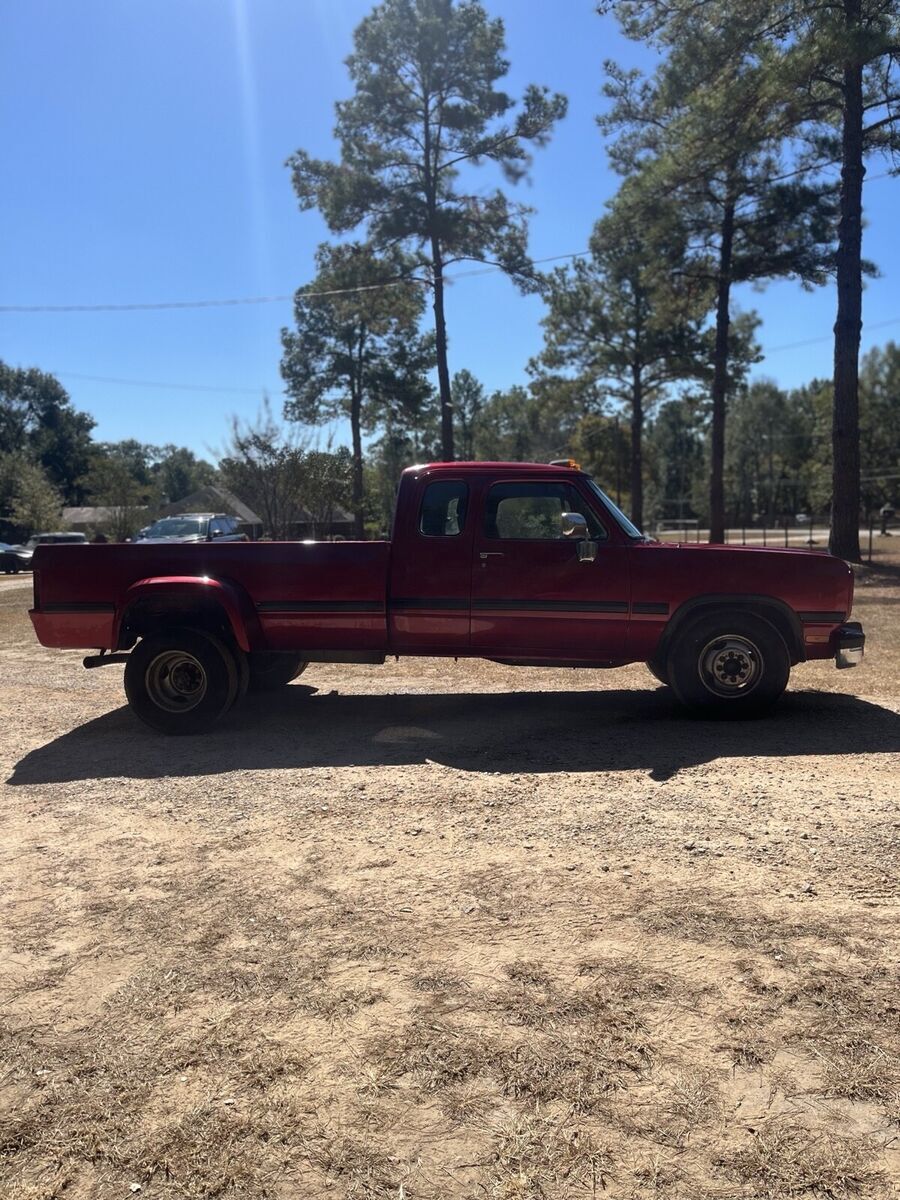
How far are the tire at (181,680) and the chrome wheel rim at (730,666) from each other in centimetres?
357

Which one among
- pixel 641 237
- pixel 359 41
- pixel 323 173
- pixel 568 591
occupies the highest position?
pixel 359 41

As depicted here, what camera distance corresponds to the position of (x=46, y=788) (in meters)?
4.93

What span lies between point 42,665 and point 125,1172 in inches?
339

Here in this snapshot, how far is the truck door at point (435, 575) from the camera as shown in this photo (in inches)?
241

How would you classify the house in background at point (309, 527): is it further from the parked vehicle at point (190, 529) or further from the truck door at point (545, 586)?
the truck door at point (545, 586)

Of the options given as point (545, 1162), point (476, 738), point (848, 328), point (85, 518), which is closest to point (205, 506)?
point (85, 518)

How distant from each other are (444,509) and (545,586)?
0.98 metres

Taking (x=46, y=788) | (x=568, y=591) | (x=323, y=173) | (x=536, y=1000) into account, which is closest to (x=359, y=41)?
(x=323, y=173)

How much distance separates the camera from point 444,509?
6238 mm

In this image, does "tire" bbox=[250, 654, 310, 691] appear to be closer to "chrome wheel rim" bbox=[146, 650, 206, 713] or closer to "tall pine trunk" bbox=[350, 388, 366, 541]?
"chrome wheel rim" bbox=[146, 650, 206, 713]

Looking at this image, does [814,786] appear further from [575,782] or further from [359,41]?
[359,41]

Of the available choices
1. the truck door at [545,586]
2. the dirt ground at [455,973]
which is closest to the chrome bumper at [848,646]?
the dirt ground at [455,973]

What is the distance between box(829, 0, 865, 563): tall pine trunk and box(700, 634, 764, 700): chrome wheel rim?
47.2ft

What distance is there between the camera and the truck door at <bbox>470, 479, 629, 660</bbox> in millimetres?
6059
